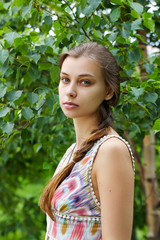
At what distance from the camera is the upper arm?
4.56 feet

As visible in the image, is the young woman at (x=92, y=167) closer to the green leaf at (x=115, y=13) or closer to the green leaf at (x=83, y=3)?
the green leaf at (x=83, y=3)

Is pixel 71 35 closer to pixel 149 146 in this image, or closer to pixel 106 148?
pixel 106 148

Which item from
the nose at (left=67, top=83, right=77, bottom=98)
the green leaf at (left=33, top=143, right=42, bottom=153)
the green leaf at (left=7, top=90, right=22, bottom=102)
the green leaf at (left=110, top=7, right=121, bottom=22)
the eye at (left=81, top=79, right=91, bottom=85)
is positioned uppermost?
the green leaf at (left=110, top=7, right=121, bottom=22)

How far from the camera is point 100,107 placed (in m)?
1.68

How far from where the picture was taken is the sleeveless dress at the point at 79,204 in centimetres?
152

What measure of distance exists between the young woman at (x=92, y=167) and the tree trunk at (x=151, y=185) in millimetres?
2292

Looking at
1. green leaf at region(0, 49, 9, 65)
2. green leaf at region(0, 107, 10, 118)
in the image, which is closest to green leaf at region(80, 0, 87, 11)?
green leaf at region(0, 49, 9, 65)

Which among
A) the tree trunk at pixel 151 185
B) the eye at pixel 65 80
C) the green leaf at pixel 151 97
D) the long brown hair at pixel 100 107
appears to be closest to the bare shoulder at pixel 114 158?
the long brown hair at pixel 100 107

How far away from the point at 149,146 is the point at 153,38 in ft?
4.57

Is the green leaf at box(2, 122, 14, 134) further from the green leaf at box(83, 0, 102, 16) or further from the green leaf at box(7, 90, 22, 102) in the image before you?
the green leaf at box(83, 0, 102, 16)

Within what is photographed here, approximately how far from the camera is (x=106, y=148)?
4.81 ft

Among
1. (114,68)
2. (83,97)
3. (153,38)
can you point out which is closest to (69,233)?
(83,97)

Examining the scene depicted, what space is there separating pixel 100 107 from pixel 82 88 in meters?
0.14

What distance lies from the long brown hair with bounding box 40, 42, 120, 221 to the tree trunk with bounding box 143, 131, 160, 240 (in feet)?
7.39
